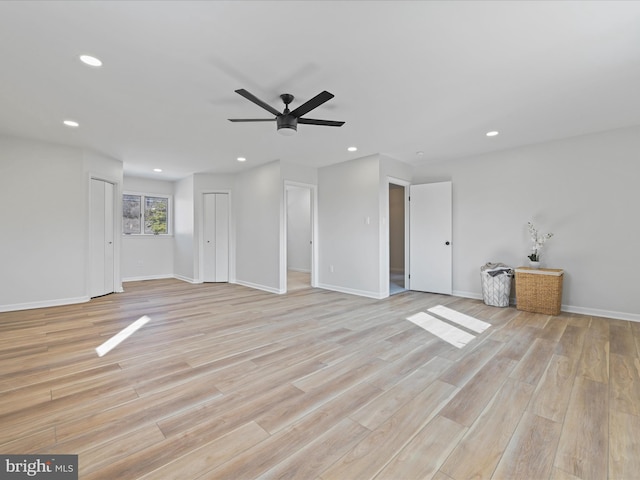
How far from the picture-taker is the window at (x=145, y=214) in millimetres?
7028

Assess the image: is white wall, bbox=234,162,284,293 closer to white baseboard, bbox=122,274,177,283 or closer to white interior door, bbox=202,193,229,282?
white interior door, bbox=202,193,229,282

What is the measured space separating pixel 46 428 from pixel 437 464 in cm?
212

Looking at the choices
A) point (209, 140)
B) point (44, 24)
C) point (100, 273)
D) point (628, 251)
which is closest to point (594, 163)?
point (628, 251)

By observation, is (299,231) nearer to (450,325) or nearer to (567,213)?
(450,325)

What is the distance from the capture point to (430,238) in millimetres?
5449

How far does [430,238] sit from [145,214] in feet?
22.2

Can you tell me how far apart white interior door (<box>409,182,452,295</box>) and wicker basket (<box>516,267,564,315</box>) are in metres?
1.17

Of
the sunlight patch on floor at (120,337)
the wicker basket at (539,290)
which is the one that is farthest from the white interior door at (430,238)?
the sunlight patch on floor at (120,337)

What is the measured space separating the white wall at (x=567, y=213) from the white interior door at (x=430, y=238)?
0.20 metres

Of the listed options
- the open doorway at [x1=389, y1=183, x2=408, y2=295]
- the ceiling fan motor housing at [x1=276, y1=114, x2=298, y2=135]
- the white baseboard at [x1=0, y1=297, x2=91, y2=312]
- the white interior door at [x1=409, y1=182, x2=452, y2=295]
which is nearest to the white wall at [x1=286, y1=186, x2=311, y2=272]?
the open doorway at [x1=389, y1=183, x2=408, y2=295]

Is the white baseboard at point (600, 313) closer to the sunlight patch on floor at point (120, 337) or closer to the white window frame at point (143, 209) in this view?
the sunlight patch on floor at point (120, 337)

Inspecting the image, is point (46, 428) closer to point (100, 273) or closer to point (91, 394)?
point (91, 394)

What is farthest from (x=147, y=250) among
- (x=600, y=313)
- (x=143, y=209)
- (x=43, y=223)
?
(x=600, y=313)

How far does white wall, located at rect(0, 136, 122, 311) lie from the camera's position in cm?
424
